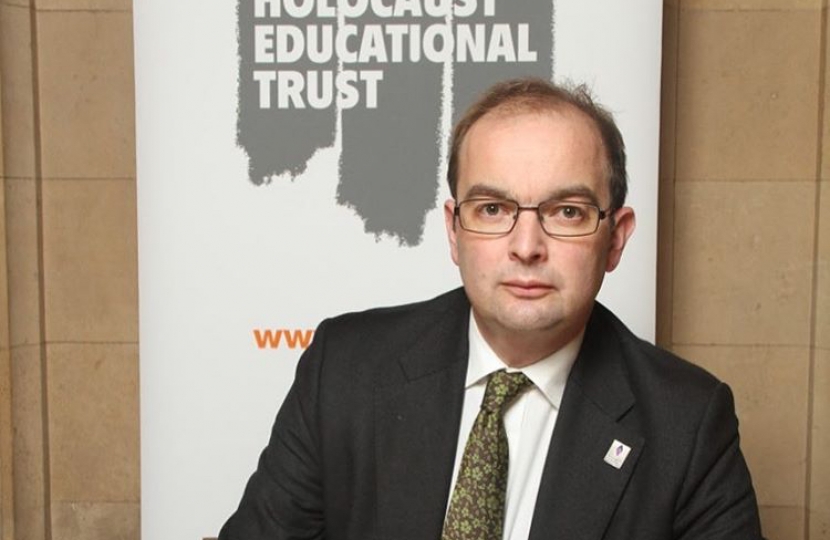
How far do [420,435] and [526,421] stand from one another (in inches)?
7.7

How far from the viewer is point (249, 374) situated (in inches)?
103

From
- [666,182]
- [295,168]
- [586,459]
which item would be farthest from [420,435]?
[666,182]

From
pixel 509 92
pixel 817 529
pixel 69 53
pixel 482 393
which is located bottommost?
pixel 817 529

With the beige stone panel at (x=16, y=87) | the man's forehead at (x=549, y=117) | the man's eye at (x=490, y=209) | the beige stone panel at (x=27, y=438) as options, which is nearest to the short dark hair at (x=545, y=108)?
the man's forehead at (x=549, y=117)

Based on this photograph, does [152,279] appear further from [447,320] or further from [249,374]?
[447,320]

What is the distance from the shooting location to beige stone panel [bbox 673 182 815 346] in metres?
3.11

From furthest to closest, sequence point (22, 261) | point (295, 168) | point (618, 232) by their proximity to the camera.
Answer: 1. point (22, 261)
2. point (295, 168)
3. point (618, 232)

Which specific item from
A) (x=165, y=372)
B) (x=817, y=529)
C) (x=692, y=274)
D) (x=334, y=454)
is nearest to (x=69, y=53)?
(x=165, y=372)

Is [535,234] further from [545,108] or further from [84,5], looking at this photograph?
[84,5]

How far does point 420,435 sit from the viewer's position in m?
1.68

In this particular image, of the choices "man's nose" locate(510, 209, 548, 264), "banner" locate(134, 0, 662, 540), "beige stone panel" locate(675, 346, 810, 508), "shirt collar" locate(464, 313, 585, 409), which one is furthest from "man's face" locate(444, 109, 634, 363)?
"beige stone panel" locate(675, 346, 810, 508)

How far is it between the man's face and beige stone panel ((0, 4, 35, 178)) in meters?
2.10

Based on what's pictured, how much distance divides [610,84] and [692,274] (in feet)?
3.09

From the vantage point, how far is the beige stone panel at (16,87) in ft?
10.00
